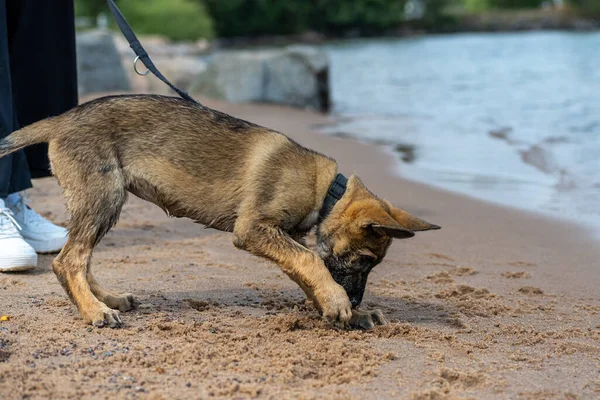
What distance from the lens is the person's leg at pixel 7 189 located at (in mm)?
4914

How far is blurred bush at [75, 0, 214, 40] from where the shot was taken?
55750mm

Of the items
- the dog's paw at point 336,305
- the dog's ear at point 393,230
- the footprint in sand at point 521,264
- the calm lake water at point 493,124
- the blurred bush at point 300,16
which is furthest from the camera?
the blurred bush at point 300,16

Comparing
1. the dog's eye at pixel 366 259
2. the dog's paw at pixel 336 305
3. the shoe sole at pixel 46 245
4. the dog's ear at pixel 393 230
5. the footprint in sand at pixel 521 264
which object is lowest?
the footprint in sand at pixel 521 264

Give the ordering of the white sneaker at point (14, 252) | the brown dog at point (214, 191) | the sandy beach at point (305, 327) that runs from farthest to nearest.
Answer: the white sneaker at point (14, 252) < the brown dog at point (214, 191) < the sandy beach at point (305, 327)

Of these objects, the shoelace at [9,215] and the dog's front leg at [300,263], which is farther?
the shoelace at [9,215]

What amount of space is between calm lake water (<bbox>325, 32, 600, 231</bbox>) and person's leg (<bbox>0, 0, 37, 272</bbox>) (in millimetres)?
4607

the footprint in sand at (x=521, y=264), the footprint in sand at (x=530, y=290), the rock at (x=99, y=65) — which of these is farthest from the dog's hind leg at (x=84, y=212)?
the rock at (x=99, y=65)

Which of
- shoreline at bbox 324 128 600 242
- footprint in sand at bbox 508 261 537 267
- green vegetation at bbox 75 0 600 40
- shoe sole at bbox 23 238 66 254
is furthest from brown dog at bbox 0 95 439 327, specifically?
green vegetation at bbox 75 0 600 40

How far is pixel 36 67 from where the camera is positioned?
554cm

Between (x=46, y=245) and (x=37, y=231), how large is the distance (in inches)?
4.7

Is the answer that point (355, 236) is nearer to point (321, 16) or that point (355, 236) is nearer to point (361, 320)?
point (361, 320)

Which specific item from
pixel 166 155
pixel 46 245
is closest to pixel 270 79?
pixel 46 245

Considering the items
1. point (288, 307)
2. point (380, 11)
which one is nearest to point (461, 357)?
point (288, 307)

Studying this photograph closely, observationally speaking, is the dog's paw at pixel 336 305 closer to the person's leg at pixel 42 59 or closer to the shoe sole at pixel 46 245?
the shoe sole at pixel 46 245
